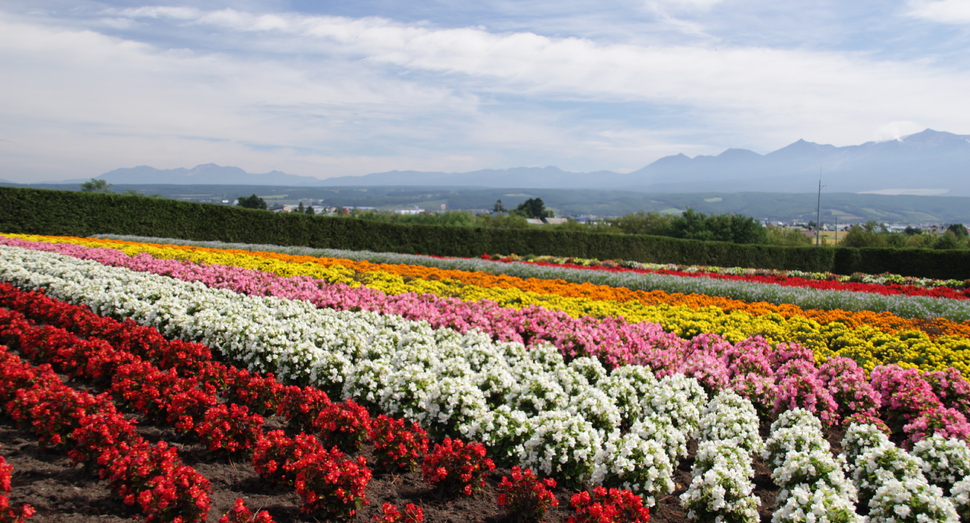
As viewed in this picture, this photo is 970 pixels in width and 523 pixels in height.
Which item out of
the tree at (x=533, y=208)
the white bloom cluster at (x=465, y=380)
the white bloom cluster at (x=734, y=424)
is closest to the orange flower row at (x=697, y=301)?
the white bloom cluster at (x=734, y=424)

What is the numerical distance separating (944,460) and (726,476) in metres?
1.65

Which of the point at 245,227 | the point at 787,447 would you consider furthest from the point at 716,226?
the point at 787,447

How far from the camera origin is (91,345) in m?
5.36

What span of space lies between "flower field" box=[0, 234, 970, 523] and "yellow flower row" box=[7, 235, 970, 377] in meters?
0.05

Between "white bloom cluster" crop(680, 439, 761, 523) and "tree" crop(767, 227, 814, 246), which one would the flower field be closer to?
"white bloom cluster" crop(680, 439, 761, 523)

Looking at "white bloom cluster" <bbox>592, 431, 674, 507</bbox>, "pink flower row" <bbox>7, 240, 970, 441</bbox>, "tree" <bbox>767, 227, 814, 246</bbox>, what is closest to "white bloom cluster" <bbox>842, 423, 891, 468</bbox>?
"pink flower row" <bbox>7, 240, 970, 441</bbox>

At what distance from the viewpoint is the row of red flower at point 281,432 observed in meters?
3.34

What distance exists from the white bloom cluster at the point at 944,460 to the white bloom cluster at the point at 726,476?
1.05m

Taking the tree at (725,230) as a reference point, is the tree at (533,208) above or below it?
above

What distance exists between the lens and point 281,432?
3852 mm

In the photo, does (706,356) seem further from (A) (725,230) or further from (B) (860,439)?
(A) (725,230)

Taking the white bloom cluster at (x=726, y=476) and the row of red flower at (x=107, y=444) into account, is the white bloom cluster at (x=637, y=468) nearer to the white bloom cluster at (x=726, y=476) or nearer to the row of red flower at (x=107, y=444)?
the white bloom cluster at (x=726, y=476)

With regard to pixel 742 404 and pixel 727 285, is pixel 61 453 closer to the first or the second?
pixel 742 404

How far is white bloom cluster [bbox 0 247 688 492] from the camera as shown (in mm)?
3959
